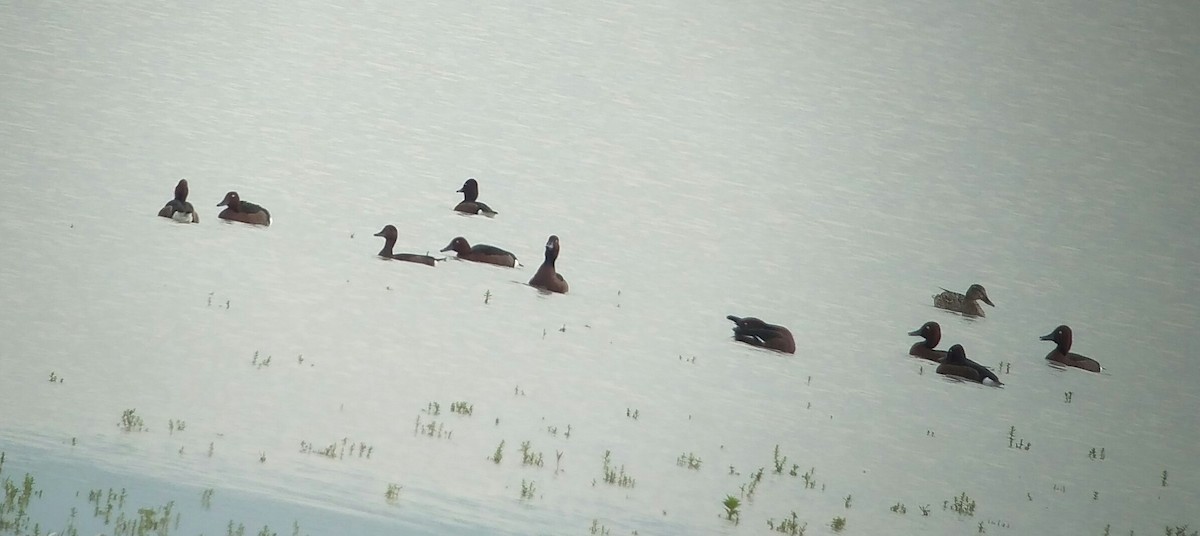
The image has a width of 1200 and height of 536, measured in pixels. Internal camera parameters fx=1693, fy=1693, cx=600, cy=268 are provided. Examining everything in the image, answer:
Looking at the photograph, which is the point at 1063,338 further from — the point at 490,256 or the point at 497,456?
the point at 497,456

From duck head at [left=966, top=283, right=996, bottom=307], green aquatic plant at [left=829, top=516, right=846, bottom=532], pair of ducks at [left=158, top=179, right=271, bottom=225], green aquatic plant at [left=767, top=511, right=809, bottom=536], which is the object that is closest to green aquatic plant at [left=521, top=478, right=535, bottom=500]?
green aquatic plant at [left=767, top=511, right=809, bottom=536]

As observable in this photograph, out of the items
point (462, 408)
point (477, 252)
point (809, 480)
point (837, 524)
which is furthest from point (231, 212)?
point (837, 524)

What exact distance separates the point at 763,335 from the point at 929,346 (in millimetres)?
2473

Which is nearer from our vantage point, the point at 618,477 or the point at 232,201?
the point at 618,477

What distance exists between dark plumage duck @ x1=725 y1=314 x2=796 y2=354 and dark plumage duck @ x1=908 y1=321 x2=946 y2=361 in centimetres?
186

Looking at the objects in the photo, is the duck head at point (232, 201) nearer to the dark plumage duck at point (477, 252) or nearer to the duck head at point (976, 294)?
the dark plumage duck at point (477, 252)

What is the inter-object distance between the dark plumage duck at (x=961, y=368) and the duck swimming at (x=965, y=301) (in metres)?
5.83

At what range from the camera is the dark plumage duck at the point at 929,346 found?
2033 centimetres

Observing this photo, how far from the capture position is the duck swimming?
25.3m

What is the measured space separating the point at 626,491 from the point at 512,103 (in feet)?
152

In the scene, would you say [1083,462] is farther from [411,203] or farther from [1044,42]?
[1044,42]

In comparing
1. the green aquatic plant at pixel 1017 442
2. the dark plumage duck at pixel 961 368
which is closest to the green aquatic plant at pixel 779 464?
the green aquatic plant at pixel 1017 442

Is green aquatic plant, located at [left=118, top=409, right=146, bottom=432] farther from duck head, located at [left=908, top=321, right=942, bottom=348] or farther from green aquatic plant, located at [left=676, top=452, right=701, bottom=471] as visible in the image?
duck head, located at [left=908, top=321, right=942, bottom=348]

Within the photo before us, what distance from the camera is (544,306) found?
65.4 ft
